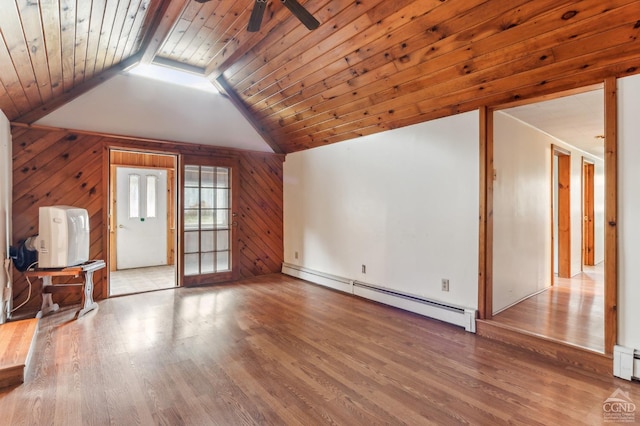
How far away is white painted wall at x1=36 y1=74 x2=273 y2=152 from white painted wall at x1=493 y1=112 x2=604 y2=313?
149 inches

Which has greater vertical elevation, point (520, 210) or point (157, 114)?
point (157, 114)

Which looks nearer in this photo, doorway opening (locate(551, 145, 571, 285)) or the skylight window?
the skylight window

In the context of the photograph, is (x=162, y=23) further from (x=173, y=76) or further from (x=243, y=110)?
(x=243, y=110)

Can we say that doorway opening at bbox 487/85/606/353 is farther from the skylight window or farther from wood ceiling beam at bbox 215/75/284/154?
the skylight window

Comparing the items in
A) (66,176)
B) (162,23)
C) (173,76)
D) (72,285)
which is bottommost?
(72,285)

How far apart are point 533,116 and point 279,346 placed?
381cm

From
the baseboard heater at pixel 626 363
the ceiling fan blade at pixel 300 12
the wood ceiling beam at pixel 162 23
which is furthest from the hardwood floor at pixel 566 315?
the wood ceiling beam at pixel 162 23

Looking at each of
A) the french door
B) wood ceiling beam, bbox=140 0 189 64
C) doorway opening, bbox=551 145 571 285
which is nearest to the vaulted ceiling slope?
wood ceiling beam, bbox=140 0 189 64

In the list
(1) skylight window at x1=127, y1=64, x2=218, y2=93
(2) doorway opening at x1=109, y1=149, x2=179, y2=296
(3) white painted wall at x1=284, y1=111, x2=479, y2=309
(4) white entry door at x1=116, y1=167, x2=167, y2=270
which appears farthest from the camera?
(4) white entry door at x1=116, y1=167, x2=167, y2=270

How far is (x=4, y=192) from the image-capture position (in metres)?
3.39

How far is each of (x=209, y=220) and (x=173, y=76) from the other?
2.24 m

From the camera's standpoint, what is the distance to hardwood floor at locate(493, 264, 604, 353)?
2.82 m

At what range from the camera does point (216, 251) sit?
544 centimetres

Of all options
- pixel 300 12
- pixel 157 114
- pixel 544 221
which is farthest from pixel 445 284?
pixel 157 114
